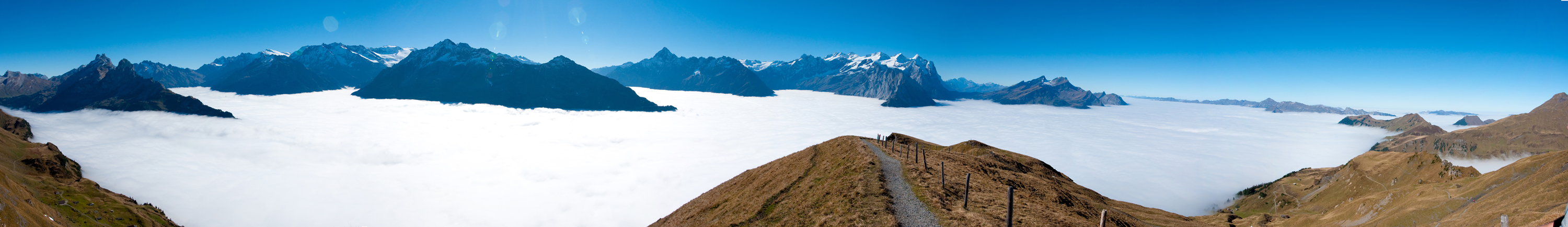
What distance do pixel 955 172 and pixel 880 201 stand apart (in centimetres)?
1469

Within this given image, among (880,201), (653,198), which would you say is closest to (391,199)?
(653,198)

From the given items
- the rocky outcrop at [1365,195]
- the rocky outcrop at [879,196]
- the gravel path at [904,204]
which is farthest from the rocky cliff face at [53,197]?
the rocky outcrop at [1365,195]

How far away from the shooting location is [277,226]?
112688mm

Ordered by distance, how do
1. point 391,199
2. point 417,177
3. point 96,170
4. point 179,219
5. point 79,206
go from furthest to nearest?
point 417,177 < point 96,170 < point 391,199 < point 179,219 < point 79,206

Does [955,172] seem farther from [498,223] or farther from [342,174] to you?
[342,174]

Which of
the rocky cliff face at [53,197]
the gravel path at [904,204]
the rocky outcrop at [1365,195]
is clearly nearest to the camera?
the gravel path at [904,204]

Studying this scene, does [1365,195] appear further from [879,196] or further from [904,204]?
[879,196]

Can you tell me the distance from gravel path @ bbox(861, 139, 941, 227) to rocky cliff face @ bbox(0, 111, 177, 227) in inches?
3499

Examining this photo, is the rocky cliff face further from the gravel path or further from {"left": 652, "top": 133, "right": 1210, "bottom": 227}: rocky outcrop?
the gravel path

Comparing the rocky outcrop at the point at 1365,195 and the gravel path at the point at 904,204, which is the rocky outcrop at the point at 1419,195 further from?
the gravel path at the point at 904,204

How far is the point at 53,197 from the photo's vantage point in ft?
271

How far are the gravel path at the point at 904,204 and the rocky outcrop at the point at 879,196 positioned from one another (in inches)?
16.7

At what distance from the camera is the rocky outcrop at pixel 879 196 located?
28922mm

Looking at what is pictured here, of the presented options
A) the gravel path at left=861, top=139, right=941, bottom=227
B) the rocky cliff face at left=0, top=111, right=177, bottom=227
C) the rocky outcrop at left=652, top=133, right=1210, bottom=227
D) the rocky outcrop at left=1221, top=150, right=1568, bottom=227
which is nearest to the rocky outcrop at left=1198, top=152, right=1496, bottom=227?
the rocky outcrop at left=1221, top=150, right=1568, bottom=227
